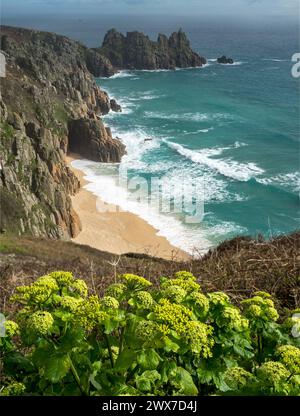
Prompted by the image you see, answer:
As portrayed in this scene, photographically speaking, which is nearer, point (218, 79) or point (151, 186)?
point (151, 186)

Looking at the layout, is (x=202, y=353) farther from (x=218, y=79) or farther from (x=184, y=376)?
(x=218, y=79)

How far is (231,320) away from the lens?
3.64m

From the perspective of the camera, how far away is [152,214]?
43.9m

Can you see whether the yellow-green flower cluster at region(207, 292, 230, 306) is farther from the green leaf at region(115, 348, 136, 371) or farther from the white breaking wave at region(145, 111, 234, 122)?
the white breaking wave at region(145, 111, 234, 122)

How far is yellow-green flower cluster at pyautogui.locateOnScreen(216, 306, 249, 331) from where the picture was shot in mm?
3629

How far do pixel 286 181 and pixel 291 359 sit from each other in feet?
168

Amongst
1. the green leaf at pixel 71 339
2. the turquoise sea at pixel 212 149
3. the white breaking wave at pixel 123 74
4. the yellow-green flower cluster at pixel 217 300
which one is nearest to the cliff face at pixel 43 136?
the turquoise sea at pixel 212 149

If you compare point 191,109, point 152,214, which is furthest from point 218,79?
point 152,214

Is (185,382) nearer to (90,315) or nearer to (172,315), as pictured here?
(172,315)

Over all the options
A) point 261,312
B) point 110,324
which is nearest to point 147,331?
point 110,324

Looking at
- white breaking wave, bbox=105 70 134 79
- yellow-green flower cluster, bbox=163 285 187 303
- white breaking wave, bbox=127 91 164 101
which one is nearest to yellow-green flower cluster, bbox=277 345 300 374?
yellow-green flower cluster, bbox=163 285 187 303

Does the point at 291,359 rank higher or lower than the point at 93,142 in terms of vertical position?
higher

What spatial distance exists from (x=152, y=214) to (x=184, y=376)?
40706 mm

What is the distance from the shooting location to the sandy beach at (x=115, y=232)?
38188 mm
